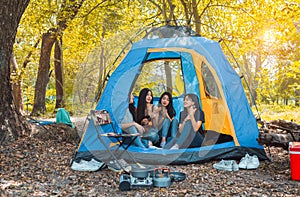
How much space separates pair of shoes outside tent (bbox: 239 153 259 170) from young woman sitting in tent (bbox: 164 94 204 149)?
0.64 m

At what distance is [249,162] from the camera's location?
4.11 meters

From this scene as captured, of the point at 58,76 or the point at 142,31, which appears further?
the point at 58,76

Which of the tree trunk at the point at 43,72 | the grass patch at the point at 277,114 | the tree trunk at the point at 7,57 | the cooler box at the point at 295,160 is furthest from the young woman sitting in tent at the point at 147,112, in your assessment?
the tree trunk at the point at 43,72

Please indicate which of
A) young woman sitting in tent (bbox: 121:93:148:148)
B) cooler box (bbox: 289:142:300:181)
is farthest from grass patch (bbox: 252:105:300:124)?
cooler box (bbox: 289:142:300:181)

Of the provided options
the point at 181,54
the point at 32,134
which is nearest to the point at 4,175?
the point at 32,134

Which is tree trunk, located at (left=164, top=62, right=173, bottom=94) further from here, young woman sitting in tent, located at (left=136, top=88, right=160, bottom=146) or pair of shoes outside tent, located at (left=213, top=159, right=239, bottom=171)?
pair of shoes outside tent, located at (left=213, top=159, right=239, bottom=171)

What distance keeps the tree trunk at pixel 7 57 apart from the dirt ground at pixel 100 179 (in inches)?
10.5

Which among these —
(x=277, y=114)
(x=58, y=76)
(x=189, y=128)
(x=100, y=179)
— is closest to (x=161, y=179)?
(x=100, y=179)

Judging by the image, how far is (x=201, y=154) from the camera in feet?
14.2

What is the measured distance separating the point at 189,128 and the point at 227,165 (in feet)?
2.64

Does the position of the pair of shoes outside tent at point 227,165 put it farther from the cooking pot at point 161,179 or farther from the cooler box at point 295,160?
the cooking pot at point 161,179

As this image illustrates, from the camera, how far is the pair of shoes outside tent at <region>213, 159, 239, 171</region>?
158 inches

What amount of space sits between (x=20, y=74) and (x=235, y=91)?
228 inches

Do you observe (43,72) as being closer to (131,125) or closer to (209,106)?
(209,106)
